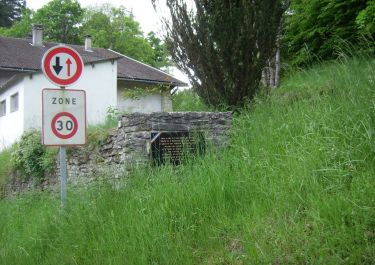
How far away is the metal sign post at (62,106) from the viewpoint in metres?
6.06

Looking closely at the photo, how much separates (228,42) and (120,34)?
40.6 m

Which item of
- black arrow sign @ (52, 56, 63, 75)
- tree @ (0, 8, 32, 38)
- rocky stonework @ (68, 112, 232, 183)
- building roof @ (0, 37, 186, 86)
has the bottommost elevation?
rocky stonework @ (68, 112, 232, 183)

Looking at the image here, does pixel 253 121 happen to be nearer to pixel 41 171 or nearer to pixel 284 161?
pixel 284 161

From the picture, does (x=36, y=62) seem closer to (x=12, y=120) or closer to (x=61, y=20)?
(x=12, y=120)

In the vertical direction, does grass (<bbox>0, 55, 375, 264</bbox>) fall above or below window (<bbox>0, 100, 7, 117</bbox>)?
below

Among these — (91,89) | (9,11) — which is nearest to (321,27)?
(91,89)

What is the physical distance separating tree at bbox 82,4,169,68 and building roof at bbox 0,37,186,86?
1255 centimetres

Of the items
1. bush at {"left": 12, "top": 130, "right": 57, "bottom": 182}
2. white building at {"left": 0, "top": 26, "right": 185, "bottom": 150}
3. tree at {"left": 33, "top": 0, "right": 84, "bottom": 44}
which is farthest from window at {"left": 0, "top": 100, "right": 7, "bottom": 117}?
tree at {"left": 33, "top": 0, "right": 84, "bottom": 44}

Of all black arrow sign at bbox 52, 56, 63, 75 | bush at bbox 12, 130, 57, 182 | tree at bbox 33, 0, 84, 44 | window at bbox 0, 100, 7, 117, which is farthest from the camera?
tree at bbox 33, 0, 84, 44

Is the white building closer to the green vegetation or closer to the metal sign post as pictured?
the green vegetation

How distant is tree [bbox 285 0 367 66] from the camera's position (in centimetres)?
1006

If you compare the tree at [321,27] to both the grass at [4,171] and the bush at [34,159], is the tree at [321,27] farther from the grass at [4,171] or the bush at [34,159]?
the grass at [4,171]

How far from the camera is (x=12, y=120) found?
2073cm

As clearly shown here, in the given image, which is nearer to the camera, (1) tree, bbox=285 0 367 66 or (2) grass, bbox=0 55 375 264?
(2) grass, bbox=0 55 375 264
